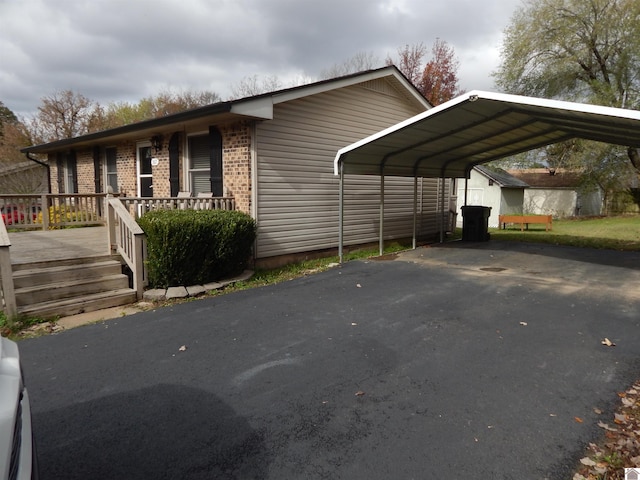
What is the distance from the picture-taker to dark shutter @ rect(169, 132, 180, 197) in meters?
9.58

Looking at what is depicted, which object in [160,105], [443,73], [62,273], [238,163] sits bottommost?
[62,273]

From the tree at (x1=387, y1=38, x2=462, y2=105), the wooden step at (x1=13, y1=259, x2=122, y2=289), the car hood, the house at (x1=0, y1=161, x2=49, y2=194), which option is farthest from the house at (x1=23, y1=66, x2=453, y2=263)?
the tree at (x1=387, y1=38, x2=462, y2=105)

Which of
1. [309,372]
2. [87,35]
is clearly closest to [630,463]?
[309,372]

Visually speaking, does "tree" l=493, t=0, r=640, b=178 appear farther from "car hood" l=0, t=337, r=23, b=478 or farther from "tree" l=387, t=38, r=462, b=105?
"car hood" l=0, t=337, r=23, b=478

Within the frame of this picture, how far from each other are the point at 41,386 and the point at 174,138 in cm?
735

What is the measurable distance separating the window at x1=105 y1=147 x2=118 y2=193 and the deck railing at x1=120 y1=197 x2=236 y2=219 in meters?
5.50

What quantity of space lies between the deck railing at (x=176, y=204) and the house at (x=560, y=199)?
91.9ft

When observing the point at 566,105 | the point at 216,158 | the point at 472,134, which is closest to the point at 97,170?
the point at 216,158

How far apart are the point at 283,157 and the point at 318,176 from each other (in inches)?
46.7

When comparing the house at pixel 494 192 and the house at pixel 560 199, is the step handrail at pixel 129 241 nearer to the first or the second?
the house at pixel 494 192

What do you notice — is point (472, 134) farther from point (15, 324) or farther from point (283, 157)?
point (15, 324)

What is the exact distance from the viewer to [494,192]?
80.3 feet

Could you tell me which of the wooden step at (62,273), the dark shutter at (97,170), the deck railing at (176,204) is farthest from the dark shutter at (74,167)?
the wooden step at (62,273)

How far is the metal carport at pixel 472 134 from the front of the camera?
22.2 ft
